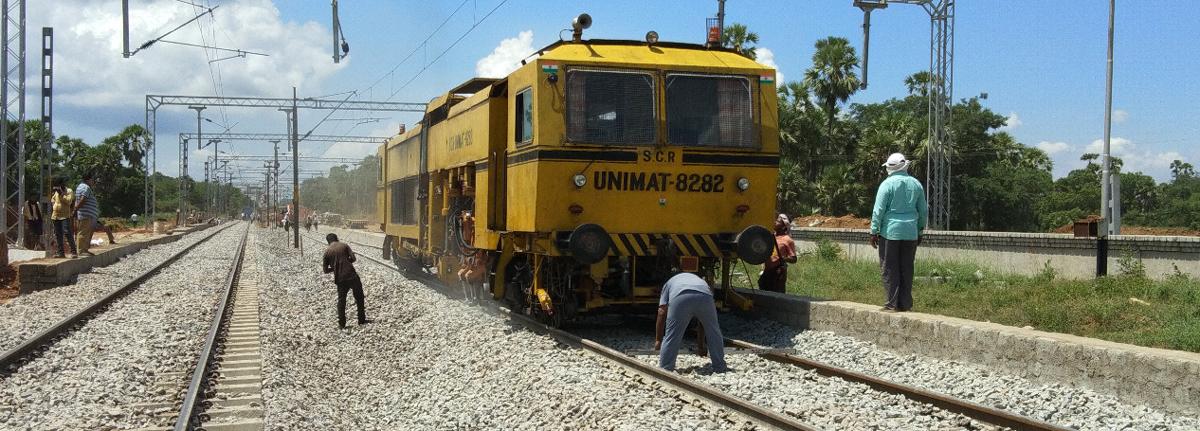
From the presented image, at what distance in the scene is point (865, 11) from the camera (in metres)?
19.3

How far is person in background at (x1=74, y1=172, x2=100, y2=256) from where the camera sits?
61.7 ft

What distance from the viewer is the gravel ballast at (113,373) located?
7500mm

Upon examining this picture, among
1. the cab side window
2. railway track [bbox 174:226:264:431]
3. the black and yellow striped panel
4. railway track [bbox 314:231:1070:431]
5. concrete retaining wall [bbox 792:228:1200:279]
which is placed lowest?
railway track [bbox 174:226:264:431]

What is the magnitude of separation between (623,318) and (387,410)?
438cm

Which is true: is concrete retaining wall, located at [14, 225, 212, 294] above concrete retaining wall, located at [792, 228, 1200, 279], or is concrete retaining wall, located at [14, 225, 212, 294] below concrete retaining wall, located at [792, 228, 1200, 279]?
below

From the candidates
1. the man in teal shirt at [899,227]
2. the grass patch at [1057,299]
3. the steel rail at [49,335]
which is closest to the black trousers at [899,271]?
the man in teal shirt at [899,227]

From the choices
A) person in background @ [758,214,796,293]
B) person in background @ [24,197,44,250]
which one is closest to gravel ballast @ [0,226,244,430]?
person in background @ [758,214,796,293]

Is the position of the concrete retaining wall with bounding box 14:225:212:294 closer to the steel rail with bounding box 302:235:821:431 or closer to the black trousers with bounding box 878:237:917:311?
the steel rail with bounding box 302:235:821:431

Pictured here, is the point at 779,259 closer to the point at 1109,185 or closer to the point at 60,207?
the point at 1109,185

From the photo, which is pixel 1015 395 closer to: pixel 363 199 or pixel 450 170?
pixel 450 170

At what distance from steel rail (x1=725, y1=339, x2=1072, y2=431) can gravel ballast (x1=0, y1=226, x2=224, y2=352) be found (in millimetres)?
7969

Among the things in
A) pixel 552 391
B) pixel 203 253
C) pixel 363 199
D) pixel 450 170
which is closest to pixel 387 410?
pixel 552 391

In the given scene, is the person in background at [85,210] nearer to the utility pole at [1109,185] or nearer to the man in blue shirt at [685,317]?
the man in blue shirt at [685,317]

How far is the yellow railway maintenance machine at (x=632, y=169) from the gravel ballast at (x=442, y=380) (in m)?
1.06
